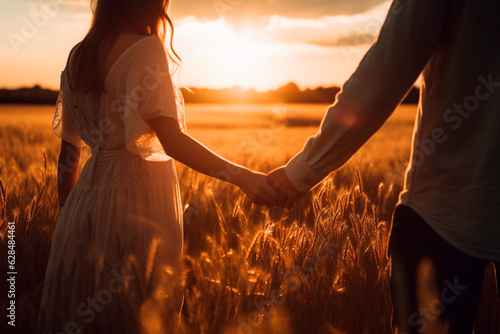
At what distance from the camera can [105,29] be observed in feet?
4.47

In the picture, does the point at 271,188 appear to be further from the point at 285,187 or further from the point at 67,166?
the point at 67,166

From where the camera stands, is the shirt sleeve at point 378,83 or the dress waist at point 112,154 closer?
the shirt sleeve at point 378,83

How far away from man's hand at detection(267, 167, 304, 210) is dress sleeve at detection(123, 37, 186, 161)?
389 mm

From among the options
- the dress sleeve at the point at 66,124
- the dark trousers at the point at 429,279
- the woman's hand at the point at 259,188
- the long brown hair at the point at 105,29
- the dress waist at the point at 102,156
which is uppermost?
the long brown hair at the point at 105,29

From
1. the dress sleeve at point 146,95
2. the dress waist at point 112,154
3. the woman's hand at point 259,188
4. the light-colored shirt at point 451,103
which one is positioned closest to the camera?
the light-colored shirt at point 451,103

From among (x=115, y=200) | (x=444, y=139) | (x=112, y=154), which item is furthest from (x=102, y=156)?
(x=444, y=139)

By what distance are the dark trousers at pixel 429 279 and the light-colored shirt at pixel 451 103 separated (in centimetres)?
4

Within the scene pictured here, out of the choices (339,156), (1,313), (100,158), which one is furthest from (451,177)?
(1,313)

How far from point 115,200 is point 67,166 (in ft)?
1.22

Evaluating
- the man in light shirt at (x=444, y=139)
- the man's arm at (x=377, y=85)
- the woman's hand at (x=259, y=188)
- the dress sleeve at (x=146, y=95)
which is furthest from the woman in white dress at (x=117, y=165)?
the man in light shirt at (x=444, y=139)

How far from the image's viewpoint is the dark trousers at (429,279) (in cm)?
101

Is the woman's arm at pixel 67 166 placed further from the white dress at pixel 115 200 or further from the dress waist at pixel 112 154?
the dress waist at pixel 112 154

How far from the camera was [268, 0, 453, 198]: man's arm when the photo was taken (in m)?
0.96

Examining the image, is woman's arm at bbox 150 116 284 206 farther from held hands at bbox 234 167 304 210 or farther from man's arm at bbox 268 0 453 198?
man's arm at bbox 268 0 453 198
